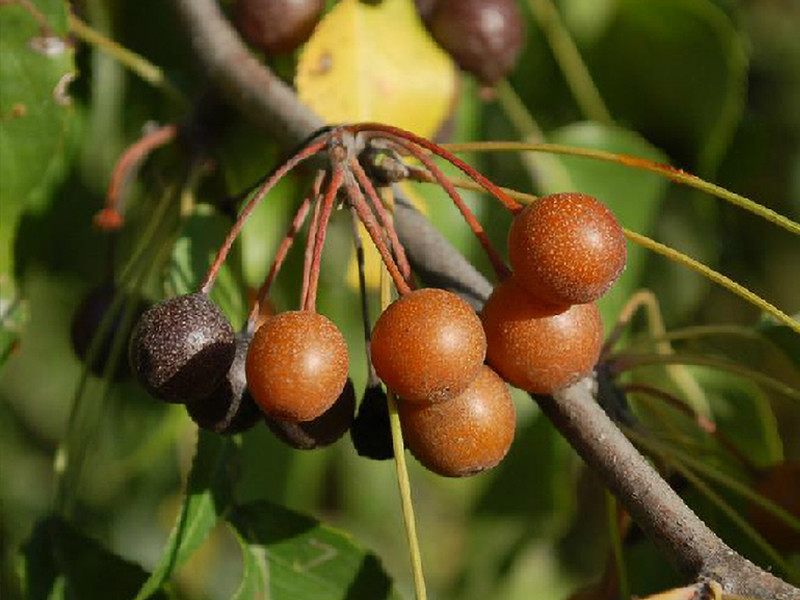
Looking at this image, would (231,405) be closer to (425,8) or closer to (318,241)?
(318,241)

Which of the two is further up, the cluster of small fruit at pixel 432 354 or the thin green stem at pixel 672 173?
the thin green stem at pixel 672 173

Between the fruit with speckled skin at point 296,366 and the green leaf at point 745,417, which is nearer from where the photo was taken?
the fruit with speckled skin at point 296,366

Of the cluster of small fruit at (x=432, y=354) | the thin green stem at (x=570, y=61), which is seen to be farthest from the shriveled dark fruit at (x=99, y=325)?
the thin green stem at (x=570, y=61)

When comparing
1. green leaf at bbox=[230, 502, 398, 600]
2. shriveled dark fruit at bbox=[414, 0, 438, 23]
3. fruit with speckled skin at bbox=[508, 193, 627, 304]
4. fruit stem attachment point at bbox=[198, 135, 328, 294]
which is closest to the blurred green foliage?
green leaf at bbox=[230, 502, 398, 600]

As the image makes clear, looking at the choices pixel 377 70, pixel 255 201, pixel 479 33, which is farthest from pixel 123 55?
pixel 255 201

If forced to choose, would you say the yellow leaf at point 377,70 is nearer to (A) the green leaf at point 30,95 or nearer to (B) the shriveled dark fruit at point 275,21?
(B) the shriveled dark fruit at point 275,21

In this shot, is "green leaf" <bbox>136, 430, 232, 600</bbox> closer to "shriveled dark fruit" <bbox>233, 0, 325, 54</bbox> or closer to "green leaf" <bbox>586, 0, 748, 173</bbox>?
"shriveled dark fruit" <bbox>233, 0, 325, 54</bbox>
